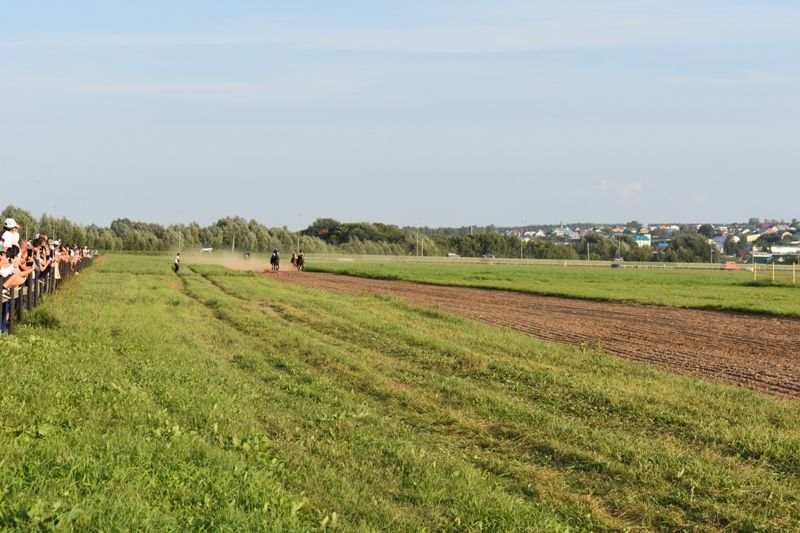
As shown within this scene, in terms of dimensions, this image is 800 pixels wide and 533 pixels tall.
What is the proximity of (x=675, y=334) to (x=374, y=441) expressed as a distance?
15.9 m

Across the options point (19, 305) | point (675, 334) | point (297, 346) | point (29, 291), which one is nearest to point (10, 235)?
point (19, 305)

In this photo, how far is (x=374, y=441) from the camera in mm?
9297

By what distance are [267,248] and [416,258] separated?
84.9ft

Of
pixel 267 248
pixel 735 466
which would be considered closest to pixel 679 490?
pixel 735 466

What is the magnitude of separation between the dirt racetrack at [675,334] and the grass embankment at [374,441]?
1.88m

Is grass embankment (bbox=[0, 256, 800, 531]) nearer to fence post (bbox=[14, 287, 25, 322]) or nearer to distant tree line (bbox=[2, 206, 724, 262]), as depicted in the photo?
fence post (bbox=[14, 287, 25, 322])

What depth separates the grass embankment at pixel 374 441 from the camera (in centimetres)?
682

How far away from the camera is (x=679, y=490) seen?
805cm

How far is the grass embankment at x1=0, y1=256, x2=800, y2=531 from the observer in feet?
22.4

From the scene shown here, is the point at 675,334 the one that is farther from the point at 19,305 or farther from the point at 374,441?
the point at 374,441

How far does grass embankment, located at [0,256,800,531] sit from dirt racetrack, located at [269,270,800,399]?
1.88 m

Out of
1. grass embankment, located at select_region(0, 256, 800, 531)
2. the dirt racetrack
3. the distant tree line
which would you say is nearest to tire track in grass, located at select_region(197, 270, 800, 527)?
grass embankment, located at select_region(0, 256, 800, 531)

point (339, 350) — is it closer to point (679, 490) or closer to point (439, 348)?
point (439, 348)

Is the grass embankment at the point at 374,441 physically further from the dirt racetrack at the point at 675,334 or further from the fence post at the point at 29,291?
the fence post at the point at 29,291
